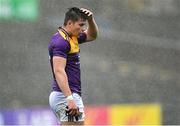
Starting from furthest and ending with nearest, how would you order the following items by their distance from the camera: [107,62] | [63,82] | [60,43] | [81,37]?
[107,62], [81,37], [60,43], [63,82]

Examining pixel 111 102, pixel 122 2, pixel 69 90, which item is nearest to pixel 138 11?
pixel 122 2

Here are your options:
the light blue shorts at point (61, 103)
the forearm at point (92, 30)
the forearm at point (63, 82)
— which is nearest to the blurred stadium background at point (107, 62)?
the forearm at point (92, 30)

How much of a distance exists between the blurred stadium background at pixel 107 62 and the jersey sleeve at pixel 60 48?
7.12ft

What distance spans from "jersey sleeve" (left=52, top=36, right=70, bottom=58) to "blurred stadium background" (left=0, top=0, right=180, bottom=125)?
7.12ft

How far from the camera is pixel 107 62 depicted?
8.25 meters

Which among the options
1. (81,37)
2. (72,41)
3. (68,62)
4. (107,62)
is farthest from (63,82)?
(107,62)

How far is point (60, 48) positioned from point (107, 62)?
2.60m

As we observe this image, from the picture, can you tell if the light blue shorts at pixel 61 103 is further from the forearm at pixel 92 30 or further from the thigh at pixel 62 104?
the forearm at pixel 92 30

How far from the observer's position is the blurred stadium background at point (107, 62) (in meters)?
7.93

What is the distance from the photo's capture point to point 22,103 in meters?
8.02

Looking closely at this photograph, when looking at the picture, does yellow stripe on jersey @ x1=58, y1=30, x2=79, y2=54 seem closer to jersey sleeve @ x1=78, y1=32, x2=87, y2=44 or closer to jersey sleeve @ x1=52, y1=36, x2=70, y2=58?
jersey sleeve @ x1=52, y1=36, x2=70, y2=58

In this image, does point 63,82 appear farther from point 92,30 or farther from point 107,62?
point 107,62

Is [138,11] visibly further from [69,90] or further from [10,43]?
[69,90]

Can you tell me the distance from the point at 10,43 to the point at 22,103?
0.53 metres
